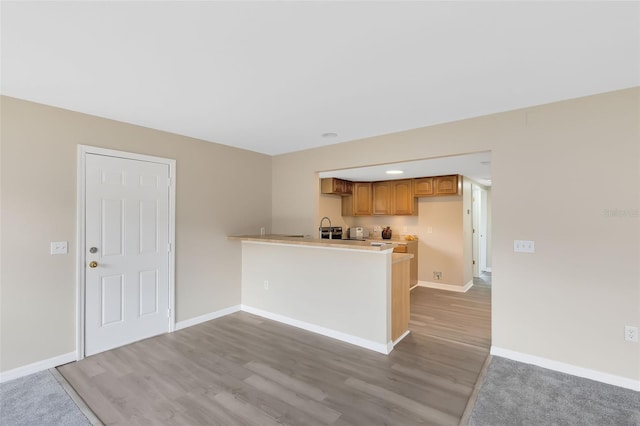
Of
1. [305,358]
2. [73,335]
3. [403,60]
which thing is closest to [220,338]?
[305,358]

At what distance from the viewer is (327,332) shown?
3.60 metres

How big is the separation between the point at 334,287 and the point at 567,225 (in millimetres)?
2373

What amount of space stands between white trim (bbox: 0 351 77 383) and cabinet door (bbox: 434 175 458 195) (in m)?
5.73

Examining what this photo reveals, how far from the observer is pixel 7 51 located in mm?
1931

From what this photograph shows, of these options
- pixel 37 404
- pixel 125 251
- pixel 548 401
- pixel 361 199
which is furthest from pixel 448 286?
pixel 37 404

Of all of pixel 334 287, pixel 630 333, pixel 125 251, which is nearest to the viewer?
pixel 630 333

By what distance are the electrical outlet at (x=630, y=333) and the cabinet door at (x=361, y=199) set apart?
14.6 ft

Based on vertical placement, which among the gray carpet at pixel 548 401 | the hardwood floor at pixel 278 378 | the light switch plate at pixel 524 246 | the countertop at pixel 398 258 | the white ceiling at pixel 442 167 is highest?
the white ceiling at pixel 442 167

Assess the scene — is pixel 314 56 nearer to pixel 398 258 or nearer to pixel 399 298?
pixel 398 258

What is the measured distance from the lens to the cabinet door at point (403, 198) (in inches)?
240

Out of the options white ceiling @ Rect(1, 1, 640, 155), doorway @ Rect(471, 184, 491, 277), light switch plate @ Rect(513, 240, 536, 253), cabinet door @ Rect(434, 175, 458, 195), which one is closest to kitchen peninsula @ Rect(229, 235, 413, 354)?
light switch plate @ Rect(513, 240, 536, 253)

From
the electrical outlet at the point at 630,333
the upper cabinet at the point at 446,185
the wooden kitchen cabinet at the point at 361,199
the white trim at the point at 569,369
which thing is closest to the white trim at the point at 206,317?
the wooden kitchen cabinet at the point at 361,199

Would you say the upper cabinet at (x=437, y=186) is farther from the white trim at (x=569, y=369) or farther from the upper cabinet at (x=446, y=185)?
the white trim at (x=569, y=369)

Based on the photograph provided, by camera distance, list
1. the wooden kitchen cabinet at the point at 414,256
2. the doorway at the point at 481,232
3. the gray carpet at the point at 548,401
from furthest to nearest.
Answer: the doorway at the point at 481,232, the wooden kitchen cabinet at the point at 414,256, the gray carpet at the point at 548,401
